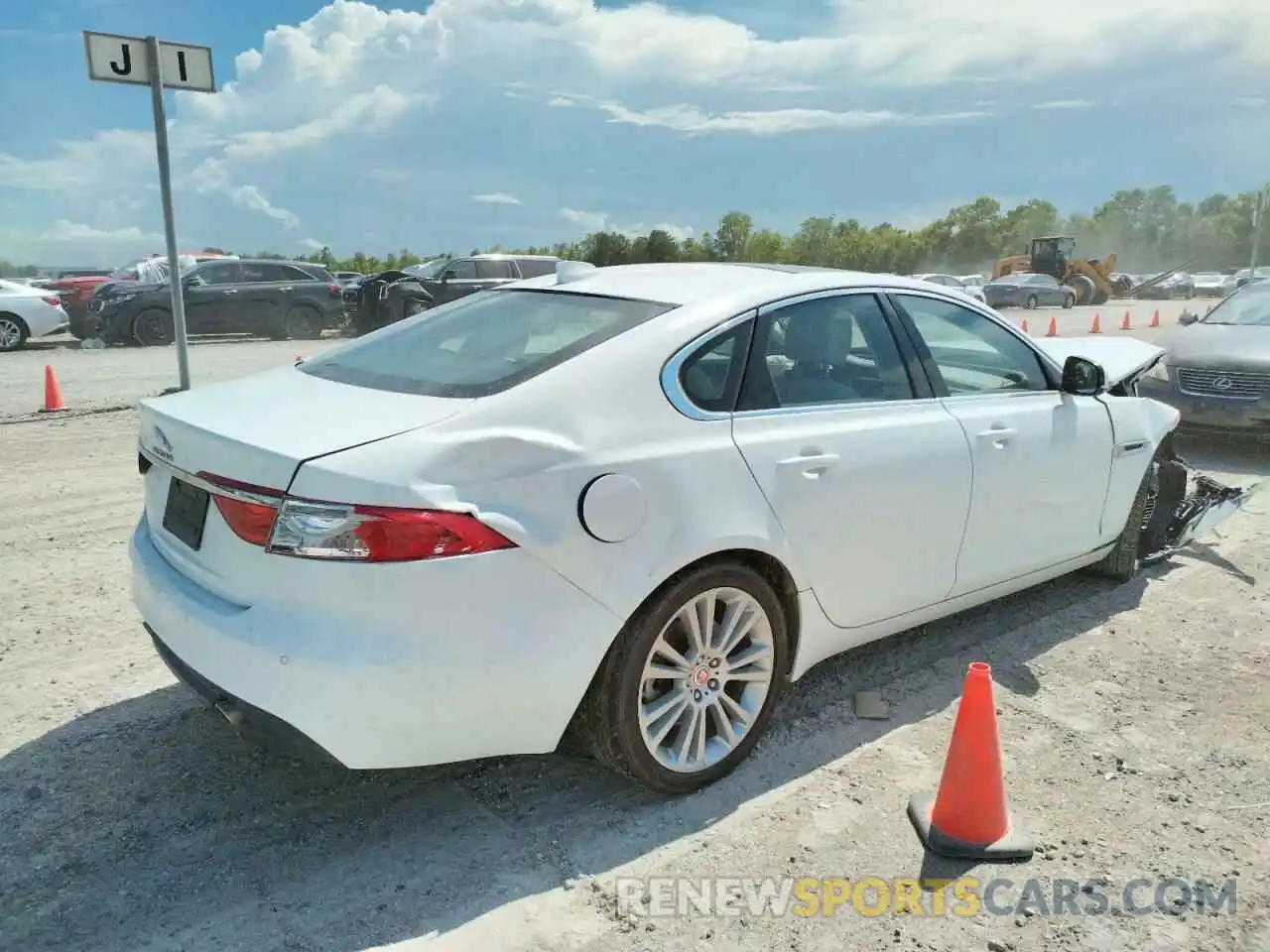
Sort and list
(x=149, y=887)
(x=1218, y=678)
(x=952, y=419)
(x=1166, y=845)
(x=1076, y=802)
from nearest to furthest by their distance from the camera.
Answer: (x=149, y=887) < (x=1166, y=845) < (x=1076, y=802) < (x=952, y=419) < (x=1218, y=678)

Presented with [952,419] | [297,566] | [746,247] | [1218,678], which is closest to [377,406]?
[297,566]

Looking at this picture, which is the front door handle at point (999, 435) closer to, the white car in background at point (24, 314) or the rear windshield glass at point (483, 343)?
the rear windshield glass at point (483, 343)

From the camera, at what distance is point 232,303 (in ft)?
63.6

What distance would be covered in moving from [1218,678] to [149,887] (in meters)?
3.91

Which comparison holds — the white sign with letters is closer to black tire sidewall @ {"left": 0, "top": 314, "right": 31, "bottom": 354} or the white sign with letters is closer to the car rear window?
black tire sidewall @ {"left": 0, "top": 314, "right": 31, "bottom": 354}

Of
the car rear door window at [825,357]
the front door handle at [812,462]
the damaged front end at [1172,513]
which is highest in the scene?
the car rear door window at [825,357]

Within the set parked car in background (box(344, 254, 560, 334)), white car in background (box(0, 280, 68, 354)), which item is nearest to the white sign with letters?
white car in background (box(0, 280, 68, 354))

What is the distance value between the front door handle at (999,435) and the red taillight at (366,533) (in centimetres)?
208

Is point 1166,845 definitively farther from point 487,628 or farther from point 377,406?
point 377,406

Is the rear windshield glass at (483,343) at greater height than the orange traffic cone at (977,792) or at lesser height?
greater

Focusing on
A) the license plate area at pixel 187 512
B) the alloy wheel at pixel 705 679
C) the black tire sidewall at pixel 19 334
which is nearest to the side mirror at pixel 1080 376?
the alloy wheel at pixel 705 679

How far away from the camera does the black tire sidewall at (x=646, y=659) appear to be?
2.80 metres

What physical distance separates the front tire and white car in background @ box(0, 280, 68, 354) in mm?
17996

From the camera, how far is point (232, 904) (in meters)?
2.60
